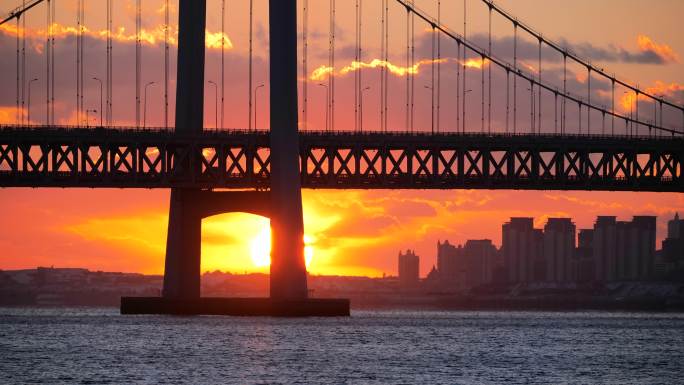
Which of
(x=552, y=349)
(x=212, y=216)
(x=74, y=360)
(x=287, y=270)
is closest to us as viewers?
(x=74, y=360)

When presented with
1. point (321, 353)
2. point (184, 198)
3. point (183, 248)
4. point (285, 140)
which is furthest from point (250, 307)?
point (321, 353)

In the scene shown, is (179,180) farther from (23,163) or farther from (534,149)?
(534,149)

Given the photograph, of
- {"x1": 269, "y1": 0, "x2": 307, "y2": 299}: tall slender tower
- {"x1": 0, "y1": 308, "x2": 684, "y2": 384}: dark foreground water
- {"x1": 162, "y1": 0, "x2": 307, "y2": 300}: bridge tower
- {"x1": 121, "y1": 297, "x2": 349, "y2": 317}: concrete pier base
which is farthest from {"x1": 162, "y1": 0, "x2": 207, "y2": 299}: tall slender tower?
{"x1": 269, "y1": 0, "x2": 307, "y2": 299}: tall slender tower

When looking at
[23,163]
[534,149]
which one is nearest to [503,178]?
A: [534,149]

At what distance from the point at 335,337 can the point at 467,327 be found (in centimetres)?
3152

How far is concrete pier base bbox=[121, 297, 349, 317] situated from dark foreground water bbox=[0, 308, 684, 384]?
Answer: 84 centimetres

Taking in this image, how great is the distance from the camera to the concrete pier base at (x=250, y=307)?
12106cm

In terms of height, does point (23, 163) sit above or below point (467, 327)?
above

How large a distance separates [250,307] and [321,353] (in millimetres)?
30453

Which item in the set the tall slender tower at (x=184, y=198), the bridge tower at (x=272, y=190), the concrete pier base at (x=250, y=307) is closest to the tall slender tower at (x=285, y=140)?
the bridge tower at (x=272, y=190)

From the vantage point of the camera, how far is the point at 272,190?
11781 cm

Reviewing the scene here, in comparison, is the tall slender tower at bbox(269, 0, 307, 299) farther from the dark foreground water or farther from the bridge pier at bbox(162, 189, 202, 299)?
the bridge pier at bbox(162, 189, 202, 299)

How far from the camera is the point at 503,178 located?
138625 millimetres

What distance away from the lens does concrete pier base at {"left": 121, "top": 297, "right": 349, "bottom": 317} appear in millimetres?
121062
